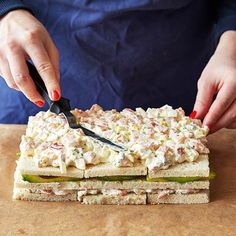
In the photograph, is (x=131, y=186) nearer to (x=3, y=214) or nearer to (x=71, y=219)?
(x=71, y=219)

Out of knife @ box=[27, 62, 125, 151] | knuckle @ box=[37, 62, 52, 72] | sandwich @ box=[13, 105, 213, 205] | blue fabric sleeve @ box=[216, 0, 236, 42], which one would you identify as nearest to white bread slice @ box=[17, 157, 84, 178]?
sandwich @ box=[13, 105, 213, 205]

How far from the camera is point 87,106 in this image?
2840mm

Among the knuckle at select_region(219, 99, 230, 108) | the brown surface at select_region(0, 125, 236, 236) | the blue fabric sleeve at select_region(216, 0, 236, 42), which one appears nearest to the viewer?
the brown surface at select_region(0, 125, 236, 236)

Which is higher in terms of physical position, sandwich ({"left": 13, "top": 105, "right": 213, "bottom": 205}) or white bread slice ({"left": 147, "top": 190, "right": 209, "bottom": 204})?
sandwich ({"left": 13, "top": 105, "right": 213, "bottom": 205})

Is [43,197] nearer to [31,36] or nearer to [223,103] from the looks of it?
[31,36]

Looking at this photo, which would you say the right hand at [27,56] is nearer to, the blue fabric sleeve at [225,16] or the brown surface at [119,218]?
the brown surface at [119,218]

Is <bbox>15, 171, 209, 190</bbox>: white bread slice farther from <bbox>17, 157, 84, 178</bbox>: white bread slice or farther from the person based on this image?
the person

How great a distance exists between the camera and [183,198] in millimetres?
2189

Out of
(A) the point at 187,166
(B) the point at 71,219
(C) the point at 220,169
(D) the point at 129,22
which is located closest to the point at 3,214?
(B) the point at 71,219

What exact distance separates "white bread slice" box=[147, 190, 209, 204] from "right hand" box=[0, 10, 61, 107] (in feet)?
1.32

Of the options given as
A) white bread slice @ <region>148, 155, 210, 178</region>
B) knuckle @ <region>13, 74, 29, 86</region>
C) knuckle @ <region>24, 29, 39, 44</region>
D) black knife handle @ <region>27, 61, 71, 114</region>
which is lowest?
white bread slice @ <region>148, 155, 210, 178</region>

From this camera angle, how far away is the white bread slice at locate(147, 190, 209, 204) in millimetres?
2184

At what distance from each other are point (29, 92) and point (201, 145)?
519 mm

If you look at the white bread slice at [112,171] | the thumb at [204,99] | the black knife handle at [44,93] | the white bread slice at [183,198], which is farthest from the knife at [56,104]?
the thumb at [204,99]
